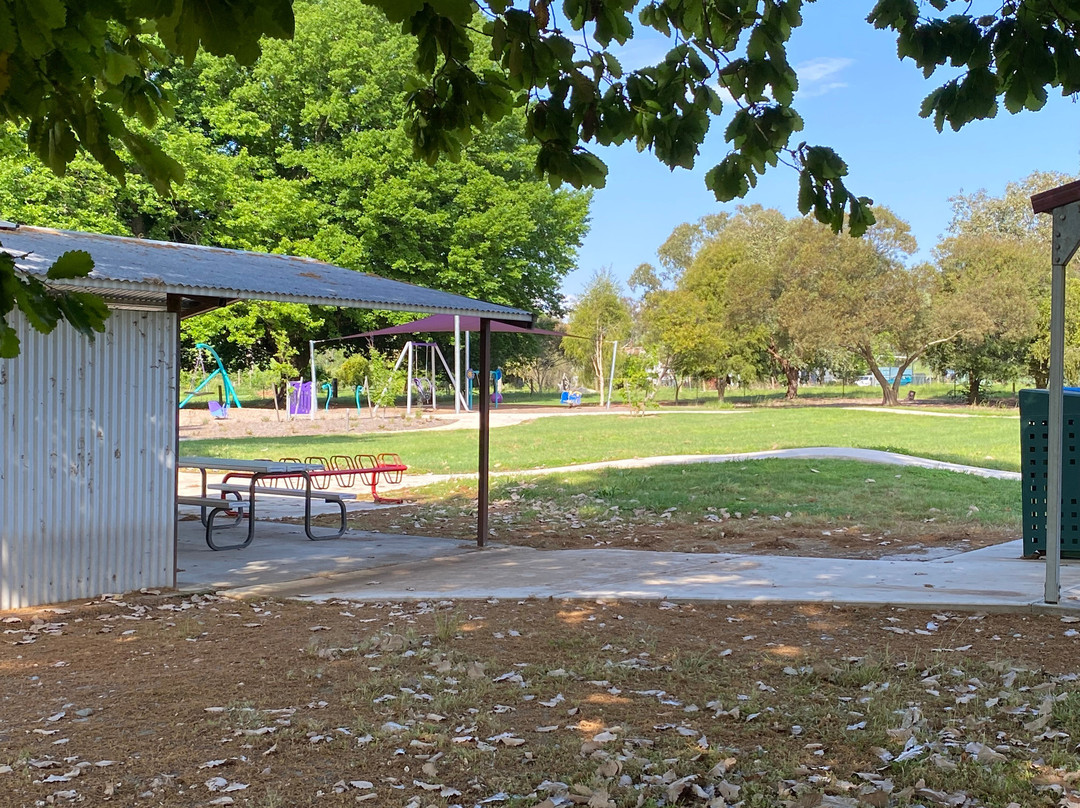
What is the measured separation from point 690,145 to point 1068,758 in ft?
9.40

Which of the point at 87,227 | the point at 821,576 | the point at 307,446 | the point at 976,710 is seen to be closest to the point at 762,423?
the point at 307,446

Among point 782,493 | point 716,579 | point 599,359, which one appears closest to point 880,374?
point 599,359

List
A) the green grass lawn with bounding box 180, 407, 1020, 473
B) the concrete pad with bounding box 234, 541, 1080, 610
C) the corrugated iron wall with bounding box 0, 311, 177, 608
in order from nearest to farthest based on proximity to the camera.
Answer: the corrugated iron wall with bounding box 0, 311, 177, 608 < the concrete pad with bounding box 234, 541, 1080, 610 < the green grass lawn with bounding box 180, 407, 1020, 473

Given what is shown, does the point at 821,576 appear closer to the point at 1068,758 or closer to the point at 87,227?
the point at 1068,758

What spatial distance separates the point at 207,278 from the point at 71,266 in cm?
595

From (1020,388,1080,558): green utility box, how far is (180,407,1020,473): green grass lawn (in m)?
10.0

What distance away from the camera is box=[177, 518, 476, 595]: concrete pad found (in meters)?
8.45

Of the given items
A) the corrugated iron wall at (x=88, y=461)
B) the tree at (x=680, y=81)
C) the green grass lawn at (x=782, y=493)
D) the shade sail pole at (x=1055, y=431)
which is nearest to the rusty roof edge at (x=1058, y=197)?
the shade sail pole at (x=1055, y=431)

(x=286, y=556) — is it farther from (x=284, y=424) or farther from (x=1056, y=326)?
(x=284, y=424)

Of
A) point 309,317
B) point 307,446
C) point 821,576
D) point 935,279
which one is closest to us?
point 821,576

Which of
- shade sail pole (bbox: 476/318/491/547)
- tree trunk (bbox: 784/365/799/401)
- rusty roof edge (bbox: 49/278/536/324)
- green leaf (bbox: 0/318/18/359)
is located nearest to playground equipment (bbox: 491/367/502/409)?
tree trunk (bbox: 784/365/799/401)

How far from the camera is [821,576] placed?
27.0ft

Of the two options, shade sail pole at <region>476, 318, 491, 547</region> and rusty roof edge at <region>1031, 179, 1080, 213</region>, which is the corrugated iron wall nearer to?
shade sail pole at <region>476, 318, 491, 547</region>

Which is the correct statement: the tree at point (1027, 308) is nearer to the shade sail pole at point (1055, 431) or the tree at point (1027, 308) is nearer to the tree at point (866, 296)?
the tree at point (866, 296)
